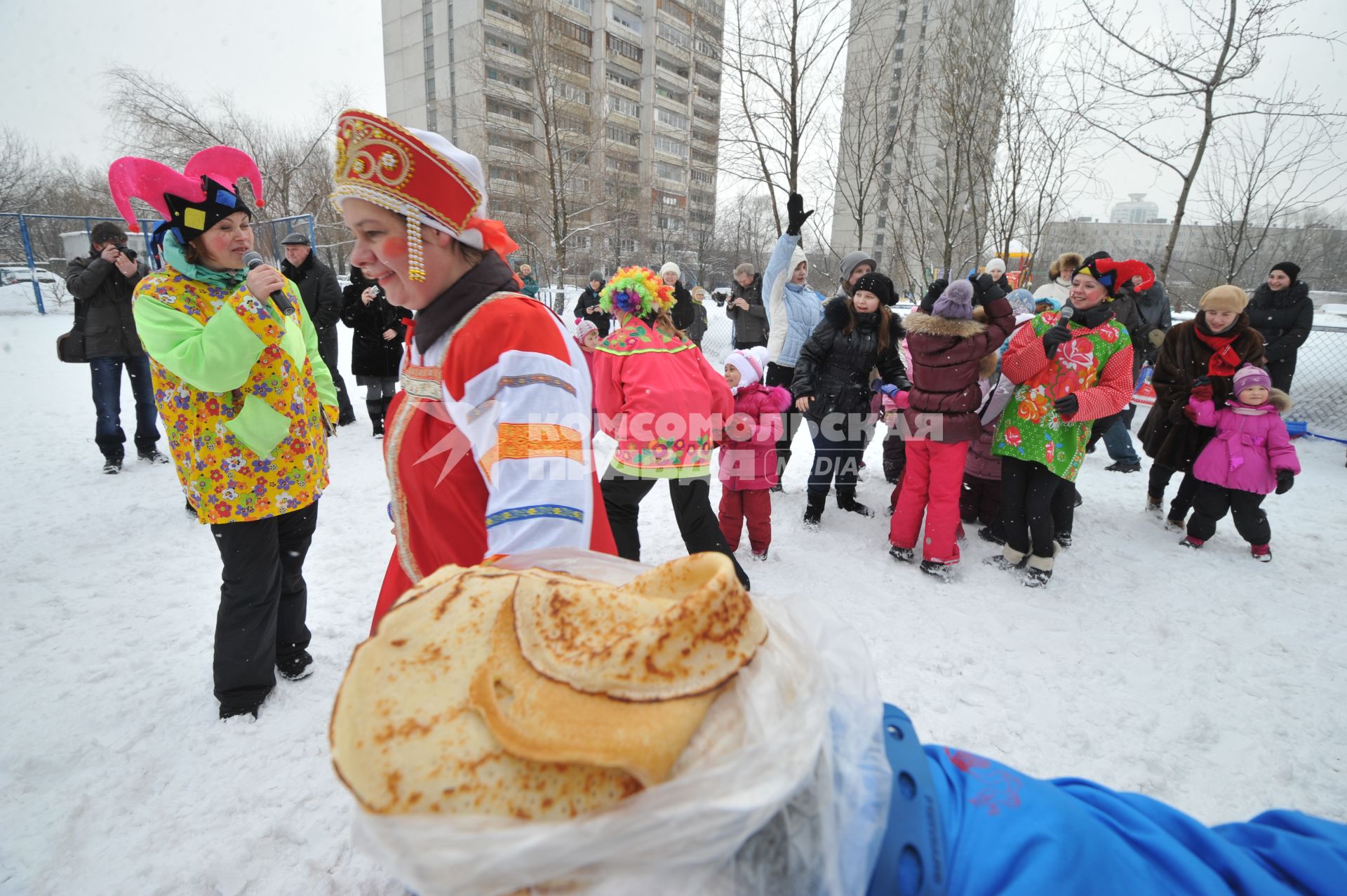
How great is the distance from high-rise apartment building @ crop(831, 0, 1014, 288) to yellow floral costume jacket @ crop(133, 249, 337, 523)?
833cm

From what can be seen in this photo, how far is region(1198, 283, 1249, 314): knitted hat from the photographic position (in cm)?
439

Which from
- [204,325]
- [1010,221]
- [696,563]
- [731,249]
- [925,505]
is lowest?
[925,505]

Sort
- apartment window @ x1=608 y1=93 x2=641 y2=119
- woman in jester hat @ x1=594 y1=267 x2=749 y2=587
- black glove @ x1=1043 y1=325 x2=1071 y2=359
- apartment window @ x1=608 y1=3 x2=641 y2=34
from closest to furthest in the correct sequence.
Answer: woman in jester hat @ x1=594 y1=267 x2=749 y2=587 → black glove @ x1=1043 y1=325 x2=1071 y2=359 → apartment window @ x1=608 y1=93 x2=641 y2=119 → apartment window @ x1=608 y1=3 x2=641 y2=34

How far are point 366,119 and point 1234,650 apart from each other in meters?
4.80

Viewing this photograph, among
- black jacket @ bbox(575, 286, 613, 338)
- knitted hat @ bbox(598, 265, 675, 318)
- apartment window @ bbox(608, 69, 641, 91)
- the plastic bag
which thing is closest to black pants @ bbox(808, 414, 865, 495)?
knitted hat @ bbox(598, 265, 675, 318)

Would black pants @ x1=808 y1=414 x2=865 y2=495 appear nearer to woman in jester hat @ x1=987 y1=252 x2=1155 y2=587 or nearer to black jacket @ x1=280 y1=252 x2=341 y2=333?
woman in jester hat @ x1=987 y1=252 x2=1155 y2=587

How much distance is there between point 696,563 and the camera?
0.79 meters

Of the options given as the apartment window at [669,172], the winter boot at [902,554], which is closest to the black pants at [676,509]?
the winter boot at [902,554]

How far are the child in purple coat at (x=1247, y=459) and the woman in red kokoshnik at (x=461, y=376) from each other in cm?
515

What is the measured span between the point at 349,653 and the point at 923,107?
11.4 meters

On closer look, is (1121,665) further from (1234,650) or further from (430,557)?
(430,557)

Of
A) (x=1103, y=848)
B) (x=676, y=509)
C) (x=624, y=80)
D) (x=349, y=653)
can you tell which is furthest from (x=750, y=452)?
(x=624, y=80)

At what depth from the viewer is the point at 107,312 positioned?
5418 millimetres

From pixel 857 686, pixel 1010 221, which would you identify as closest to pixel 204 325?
pixel 857 686
